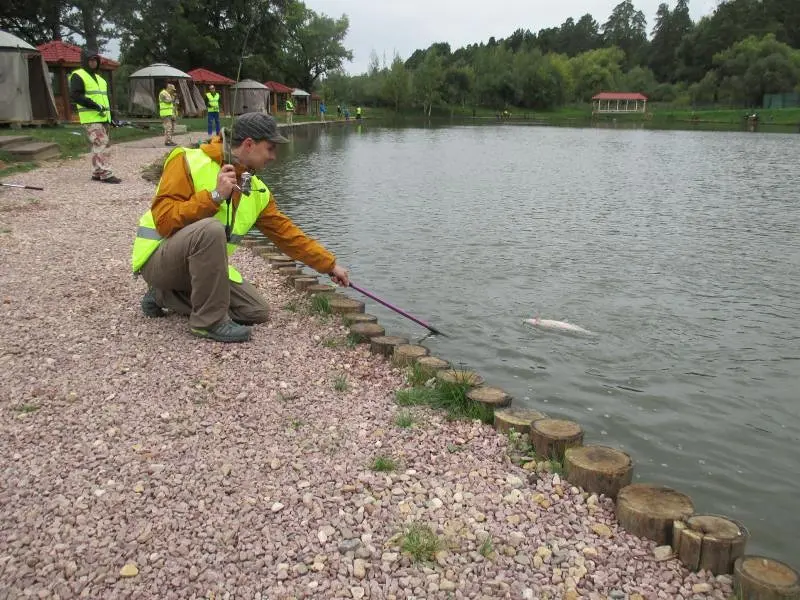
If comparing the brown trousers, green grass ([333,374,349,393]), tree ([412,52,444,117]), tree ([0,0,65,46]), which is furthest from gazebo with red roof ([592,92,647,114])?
green grass ([333,374,349,393])

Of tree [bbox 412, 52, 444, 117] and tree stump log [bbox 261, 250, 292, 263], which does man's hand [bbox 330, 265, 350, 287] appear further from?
tree [bbox 412, 52, 444, 117]

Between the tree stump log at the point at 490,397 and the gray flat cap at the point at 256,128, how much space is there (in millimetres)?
2248

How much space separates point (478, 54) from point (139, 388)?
119 meters

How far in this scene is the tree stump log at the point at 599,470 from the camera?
345cm

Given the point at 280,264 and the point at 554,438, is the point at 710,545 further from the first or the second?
the point at 280,264

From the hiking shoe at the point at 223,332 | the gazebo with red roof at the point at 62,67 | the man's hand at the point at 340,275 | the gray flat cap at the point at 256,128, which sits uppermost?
the gazebo with red roof at the point at 62,67

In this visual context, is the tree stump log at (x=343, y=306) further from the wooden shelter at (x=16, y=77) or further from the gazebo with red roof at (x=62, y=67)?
the gazebo with red roof at (x=62, y=67)

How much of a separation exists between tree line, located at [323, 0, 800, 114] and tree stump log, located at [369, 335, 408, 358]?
84.7 metres

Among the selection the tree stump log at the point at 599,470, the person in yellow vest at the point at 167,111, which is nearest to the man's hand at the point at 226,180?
the tree stump log at the point at 599,470

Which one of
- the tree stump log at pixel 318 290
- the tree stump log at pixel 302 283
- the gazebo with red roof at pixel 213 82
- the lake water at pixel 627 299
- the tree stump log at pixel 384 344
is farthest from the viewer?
the gazebo with red roof at pixel 213 82

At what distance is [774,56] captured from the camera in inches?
3071

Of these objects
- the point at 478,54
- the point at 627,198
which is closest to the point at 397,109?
the point at 478,54

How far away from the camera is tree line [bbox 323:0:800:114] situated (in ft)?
272

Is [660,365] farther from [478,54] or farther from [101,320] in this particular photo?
[478,54]
